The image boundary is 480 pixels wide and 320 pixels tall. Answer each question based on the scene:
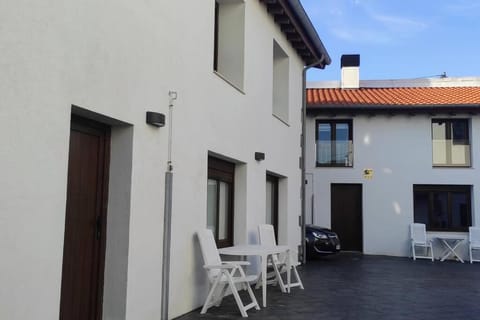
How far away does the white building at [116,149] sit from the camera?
338cm

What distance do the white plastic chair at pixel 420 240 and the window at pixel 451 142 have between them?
78.2 inches

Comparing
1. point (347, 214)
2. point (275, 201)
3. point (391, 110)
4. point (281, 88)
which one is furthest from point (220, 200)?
point (391, 110)

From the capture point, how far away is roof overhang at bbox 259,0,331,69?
9.30 meters

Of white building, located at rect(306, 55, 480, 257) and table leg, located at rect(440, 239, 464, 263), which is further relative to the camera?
white building, located at rect(306, 55, 480, 257)

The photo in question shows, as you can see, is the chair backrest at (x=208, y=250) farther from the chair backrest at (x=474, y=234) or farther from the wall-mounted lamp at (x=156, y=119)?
the chair backrest at (x=474, y=234)

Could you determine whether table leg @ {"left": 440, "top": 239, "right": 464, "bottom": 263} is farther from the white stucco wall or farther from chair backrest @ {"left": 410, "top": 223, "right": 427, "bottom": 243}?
chair backrest @ {"left": 410, "top": 223, "right": 427, "bottom": 243}

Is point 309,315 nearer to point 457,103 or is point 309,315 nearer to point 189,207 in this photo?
point 189,207

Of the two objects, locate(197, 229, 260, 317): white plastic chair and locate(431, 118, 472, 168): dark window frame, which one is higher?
locate(431, 118, 472, 168): dark window frame

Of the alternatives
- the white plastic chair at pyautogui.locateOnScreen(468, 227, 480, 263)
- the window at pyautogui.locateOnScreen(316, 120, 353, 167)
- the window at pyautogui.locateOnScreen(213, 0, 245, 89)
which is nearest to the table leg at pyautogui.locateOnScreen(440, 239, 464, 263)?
the white plastic chair at pyautogui.locateOnScreen(468, 227, 480, 263)

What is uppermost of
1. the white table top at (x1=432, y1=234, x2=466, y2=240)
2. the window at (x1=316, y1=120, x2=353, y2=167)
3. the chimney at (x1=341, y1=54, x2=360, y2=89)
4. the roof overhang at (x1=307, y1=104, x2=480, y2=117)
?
the chimney at (x1=341, y1=54, x2=360, y2=89)

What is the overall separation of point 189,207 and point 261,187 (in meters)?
3.04

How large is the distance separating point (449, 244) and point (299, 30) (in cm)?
834

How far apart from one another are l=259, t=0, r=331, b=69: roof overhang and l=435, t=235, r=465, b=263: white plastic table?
6.41m

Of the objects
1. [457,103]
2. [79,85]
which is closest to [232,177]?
[79,85]
